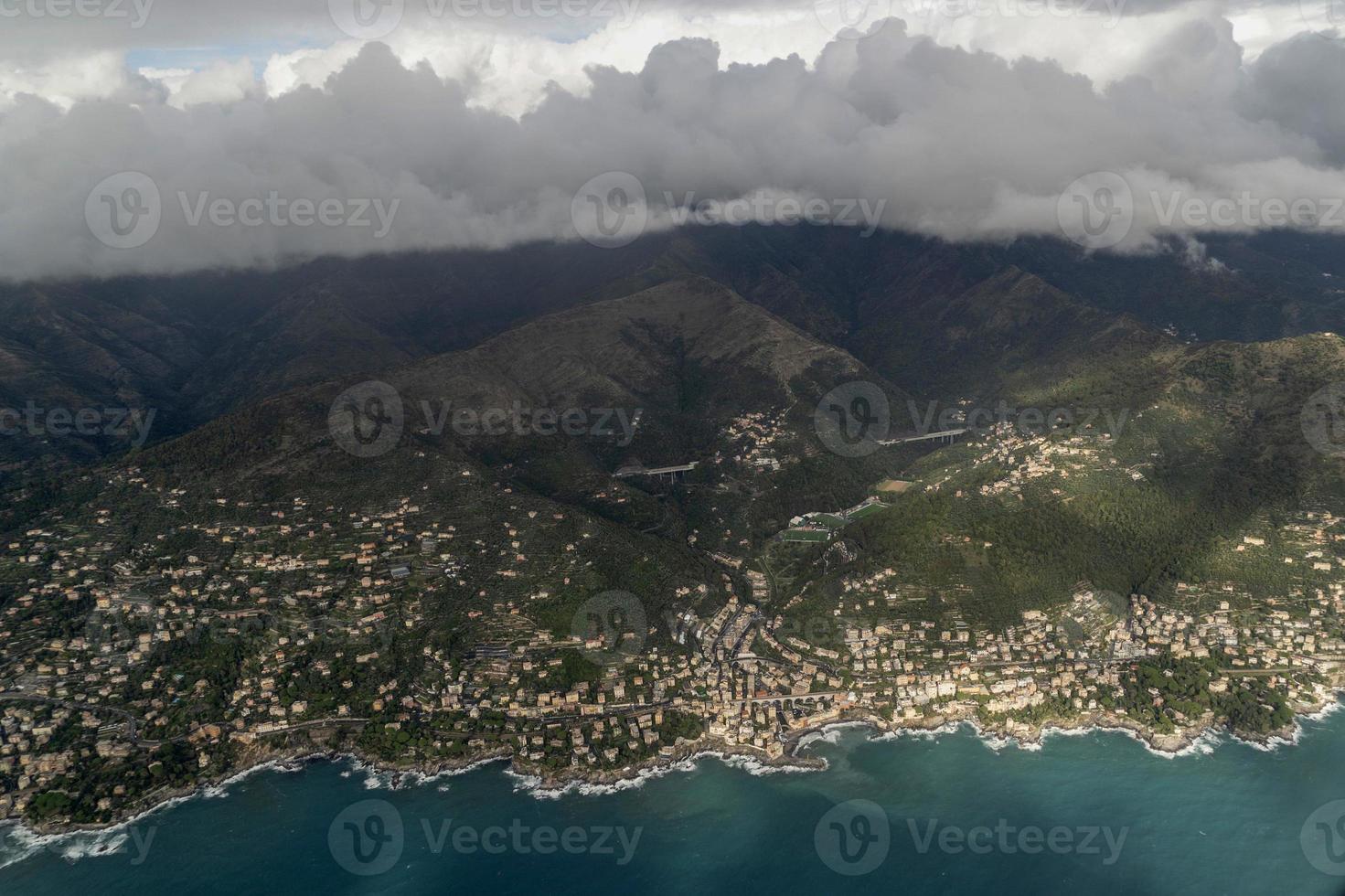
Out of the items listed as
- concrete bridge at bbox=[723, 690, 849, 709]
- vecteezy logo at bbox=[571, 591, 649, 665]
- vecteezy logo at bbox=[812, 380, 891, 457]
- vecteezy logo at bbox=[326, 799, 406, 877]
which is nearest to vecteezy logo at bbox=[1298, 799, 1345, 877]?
concrete bridge at bbox=[723, 690, 849, 709]

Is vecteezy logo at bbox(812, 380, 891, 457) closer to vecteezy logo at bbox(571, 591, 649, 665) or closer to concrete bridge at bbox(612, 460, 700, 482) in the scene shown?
concrete bridge at bbox(612, 460, 700, 482)

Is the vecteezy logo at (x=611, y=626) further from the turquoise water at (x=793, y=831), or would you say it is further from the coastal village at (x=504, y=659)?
the turquoise water at (x=793, y=831)

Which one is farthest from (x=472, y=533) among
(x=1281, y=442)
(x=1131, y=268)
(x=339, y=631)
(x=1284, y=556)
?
(x=1131, y=268)

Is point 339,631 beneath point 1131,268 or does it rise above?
beneath

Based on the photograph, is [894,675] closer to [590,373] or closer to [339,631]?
[339,631]

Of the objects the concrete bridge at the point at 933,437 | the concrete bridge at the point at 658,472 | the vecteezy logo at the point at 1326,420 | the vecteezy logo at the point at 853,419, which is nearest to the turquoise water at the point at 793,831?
the vecteezy logo at the point at 1326,420

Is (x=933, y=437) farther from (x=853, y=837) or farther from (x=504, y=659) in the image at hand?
(x=504, y=659)
